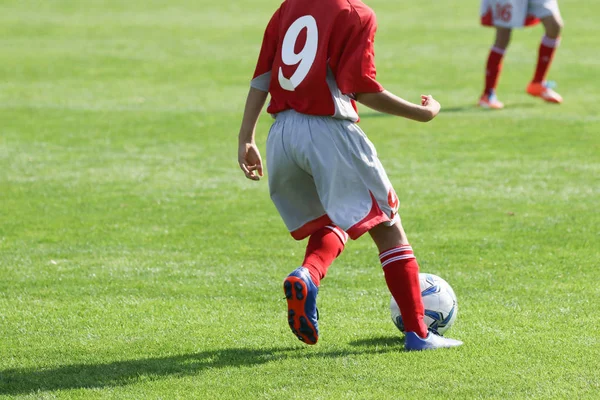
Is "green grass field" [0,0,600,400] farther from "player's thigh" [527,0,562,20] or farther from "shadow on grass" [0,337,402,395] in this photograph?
"player's thigh" [527,0,562,20]

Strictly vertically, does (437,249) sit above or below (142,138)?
above

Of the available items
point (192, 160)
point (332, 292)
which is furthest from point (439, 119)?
point (332, 292)

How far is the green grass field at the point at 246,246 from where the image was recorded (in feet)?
14.0

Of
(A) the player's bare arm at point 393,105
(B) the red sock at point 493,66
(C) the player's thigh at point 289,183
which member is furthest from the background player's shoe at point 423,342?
(B) the red sock at point 493,66

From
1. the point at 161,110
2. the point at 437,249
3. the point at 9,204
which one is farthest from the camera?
the point at 161,110

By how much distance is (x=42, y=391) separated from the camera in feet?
13.4

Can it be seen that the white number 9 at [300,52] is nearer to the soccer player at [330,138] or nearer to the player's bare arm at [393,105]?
the soccer player at [330,138]

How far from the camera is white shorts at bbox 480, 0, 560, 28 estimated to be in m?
11.8

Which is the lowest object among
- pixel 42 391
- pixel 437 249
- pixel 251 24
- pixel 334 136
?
pixel 251 24

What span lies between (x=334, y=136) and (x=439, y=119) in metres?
7.27

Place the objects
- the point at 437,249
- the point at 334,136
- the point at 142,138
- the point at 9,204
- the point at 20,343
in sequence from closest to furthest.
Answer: the point at 334,136 < the point at 20,343 < the point at 437,249 < the point at 9,204 < the point at 142,138

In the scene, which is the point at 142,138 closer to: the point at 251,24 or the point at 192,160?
the point at 192,160

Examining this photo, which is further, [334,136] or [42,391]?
[334,136]

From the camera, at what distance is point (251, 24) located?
1988cm
